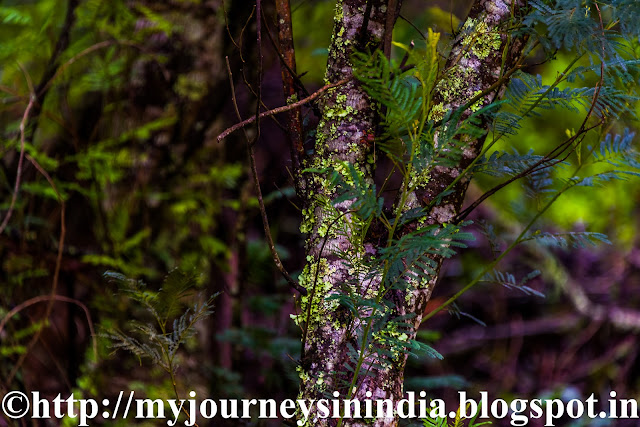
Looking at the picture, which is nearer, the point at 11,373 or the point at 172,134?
the point at 11,373

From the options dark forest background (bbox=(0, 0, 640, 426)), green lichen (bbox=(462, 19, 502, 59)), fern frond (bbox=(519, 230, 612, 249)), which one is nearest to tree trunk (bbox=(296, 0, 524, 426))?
green lichen (bbox=(462, 19, 502, 59))

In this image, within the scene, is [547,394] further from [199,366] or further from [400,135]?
[400,135]

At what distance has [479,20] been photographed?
2.15ft

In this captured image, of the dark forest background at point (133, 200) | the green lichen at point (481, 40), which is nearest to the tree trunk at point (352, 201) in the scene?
the green lichen at point (481, 40)

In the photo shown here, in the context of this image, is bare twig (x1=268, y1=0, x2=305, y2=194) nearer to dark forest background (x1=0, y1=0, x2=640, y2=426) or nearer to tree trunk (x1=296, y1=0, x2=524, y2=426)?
tree trunk (x1=296, y1=0, x2=524, y2=426)

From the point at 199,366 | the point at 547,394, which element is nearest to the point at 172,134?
the point at 199,366

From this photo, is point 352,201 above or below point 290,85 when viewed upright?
below

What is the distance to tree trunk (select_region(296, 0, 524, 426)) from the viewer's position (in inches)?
24.6

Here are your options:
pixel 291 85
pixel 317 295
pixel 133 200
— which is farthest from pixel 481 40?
pixel 133 200

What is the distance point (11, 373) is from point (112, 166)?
0.60 metres

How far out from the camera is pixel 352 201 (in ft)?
2.14

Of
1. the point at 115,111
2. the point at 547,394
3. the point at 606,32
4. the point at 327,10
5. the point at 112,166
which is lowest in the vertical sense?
the point at 547,394

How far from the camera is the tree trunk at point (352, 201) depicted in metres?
0.62

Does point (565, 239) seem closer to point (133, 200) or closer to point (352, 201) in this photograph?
point (352, 201)
